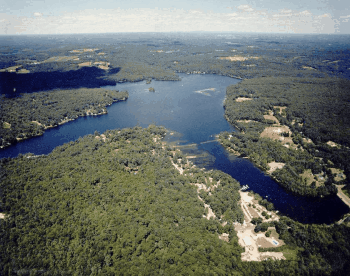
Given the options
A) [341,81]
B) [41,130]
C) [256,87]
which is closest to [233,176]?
[41,130]

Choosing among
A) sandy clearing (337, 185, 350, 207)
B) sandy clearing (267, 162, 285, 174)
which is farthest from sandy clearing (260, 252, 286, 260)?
sandy clearing (267, 162, 285, 174)

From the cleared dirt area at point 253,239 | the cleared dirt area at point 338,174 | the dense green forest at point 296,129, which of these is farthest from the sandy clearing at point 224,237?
the cleared dirt area at point 338,174

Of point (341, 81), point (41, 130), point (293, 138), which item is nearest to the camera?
point (293, 138)

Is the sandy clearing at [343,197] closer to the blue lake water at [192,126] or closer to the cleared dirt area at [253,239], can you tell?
the blue lake water at [192,126]

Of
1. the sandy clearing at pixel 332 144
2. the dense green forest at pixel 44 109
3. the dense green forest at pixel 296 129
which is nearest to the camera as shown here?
the dense green forest at pixel 296 129

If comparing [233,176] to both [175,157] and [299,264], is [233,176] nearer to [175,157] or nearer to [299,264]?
[175,157]

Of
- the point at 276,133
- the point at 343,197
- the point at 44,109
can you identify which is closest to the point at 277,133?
the point at 276,133

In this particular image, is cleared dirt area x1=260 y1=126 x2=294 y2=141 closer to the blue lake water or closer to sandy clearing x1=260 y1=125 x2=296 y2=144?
sandy clearing x1=260 y1=125 x2=296 y2=144
